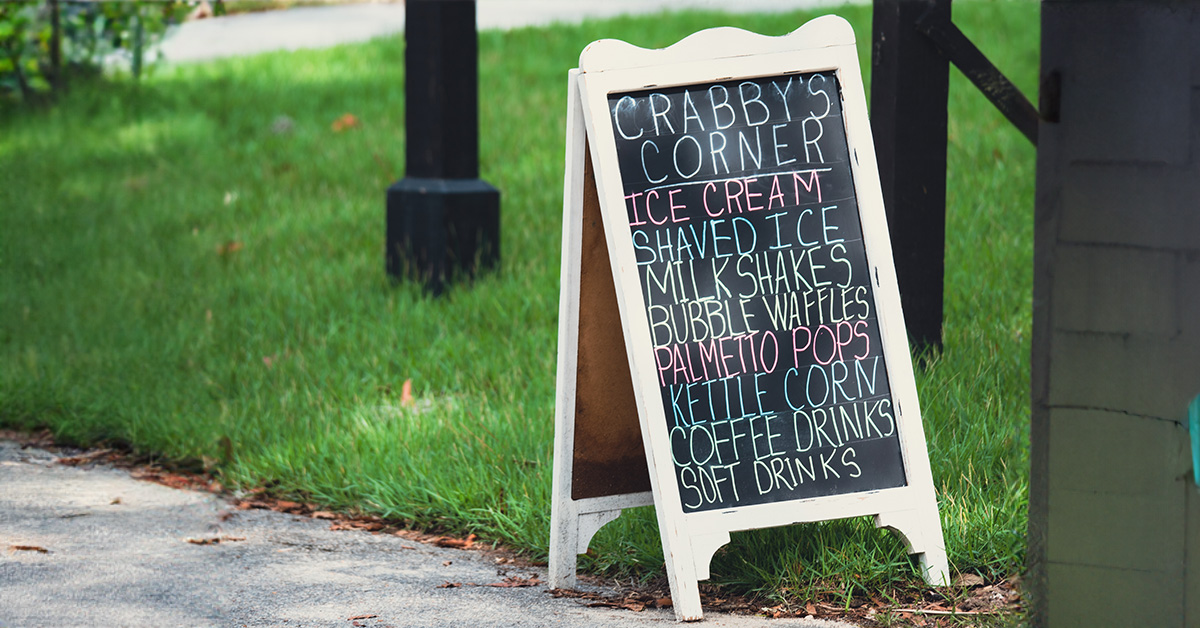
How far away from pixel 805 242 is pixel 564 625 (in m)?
1.24

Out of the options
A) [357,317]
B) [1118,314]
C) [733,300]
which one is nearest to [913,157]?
[733,300]

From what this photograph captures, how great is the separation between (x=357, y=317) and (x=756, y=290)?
10.1 ft

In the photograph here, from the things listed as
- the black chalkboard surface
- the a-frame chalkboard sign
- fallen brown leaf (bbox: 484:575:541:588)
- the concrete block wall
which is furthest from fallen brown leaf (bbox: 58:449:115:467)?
the concrete block wall

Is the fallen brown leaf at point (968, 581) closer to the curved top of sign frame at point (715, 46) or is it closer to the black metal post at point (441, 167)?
the curved top of sign frame at point (715, 46)

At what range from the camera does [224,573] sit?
3.73 m

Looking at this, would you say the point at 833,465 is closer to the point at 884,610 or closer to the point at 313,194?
the point at 884,610

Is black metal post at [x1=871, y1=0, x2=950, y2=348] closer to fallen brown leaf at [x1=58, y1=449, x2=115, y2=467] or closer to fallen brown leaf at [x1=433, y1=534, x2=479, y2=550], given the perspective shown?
fallen brown leaf at [x1=433, y1=534, x2=479, y2=550]

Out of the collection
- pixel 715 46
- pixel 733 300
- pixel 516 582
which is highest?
pixel 715 46

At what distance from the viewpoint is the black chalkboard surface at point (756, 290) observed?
338cm

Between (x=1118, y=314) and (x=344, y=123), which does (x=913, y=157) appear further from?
(x=344, y=123)

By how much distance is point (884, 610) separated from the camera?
3.28 meters

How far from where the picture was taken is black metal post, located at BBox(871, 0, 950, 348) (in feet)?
15.3

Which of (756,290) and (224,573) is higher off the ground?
(756,290)

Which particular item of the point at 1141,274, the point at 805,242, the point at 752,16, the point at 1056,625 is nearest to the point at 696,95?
the point at 805,242
